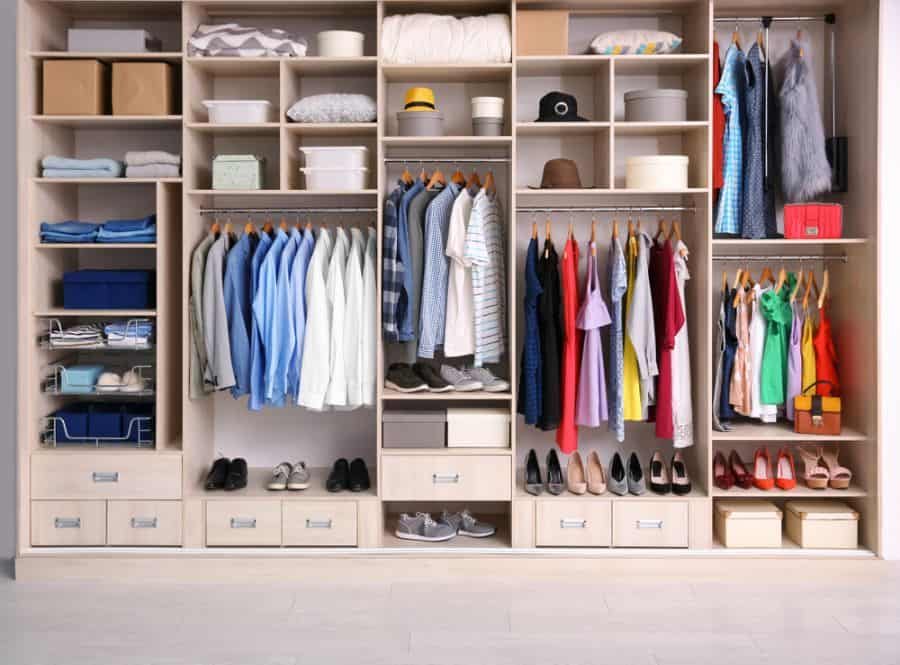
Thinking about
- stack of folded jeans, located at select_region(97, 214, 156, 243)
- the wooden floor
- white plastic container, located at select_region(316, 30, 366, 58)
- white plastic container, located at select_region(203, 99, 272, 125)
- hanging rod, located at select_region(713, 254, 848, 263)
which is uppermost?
white plastic container, located at select_region(316, 30, 366, 58)

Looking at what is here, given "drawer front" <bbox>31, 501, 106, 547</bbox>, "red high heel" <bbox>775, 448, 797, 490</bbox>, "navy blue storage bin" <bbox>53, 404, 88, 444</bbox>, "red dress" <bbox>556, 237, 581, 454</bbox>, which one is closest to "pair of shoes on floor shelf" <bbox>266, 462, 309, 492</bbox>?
"drawer front" <bbox>31, 501, 106, 547</bbox>

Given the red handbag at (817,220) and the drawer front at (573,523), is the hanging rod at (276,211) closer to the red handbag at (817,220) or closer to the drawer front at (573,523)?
the drawer front at (573,523)

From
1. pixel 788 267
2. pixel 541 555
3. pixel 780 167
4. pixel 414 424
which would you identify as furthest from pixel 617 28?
pixel 541 555

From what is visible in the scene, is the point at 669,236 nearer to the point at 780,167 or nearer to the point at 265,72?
the point at 780,167

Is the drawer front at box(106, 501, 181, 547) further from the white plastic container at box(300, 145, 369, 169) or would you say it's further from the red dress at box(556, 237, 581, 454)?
the red dress at box(556, 237, 581, 454)

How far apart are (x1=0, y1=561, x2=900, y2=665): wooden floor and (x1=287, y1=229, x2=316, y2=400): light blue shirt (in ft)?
3.10

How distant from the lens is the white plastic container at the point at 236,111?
477 centimetres

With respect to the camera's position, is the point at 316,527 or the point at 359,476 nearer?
the point at 316,527

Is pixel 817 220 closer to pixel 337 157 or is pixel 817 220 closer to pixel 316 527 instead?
pixel 337 157

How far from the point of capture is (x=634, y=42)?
4734 millimetres

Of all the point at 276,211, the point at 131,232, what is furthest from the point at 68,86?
the point at 276,211

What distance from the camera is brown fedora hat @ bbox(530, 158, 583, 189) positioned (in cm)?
478

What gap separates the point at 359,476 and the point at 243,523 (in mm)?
587

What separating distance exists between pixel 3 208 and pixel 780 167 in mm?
3849
